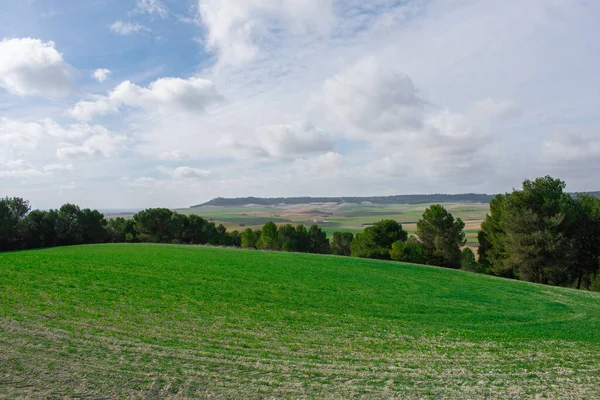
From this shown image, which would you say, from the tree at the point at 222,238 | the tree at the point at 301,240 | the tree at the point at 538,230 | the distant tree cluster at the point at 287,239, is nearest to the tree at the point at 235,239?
the tree at the point at 222,238

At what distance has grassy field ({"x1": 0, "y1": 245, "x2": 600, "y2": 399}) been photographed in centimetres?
993

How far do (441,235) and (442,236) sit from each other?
0.25 m

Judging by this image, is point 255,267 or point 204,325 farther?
point 255,267

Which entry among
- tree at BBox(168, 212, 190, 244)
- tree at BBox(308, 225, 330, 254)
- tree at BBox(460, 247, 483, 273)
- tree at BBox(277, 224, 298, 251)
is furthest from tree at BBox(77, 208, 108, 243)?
tree at BBox(460, 247, 483, 273)

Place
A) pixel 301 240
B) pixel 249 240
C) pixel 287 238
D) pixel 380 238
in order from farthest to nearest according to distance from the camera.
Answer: pixel 249 240 → pixel 301 240 → pixel 287 238 → pixel 380 238

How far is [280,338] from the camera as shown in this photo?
1418 cm

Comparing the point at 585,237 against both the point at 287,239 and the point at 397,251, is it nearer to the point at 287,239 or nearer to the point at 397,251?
the point at 397,251

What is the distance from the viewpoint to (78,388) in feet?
30.1

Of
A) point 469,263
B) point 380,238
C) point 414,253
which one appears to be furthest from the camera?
point 380,238

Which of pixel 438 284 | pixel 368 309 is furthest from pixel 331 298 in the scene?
pixel 438 284

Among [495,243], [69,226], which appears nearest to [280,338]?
[495,243]

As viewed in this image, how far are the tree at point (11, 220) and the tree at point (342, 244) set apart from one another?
2315 inches

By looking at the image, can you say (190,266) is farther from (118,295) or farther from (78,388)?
(78,388)

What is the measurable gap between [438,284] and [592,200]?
32.8m
